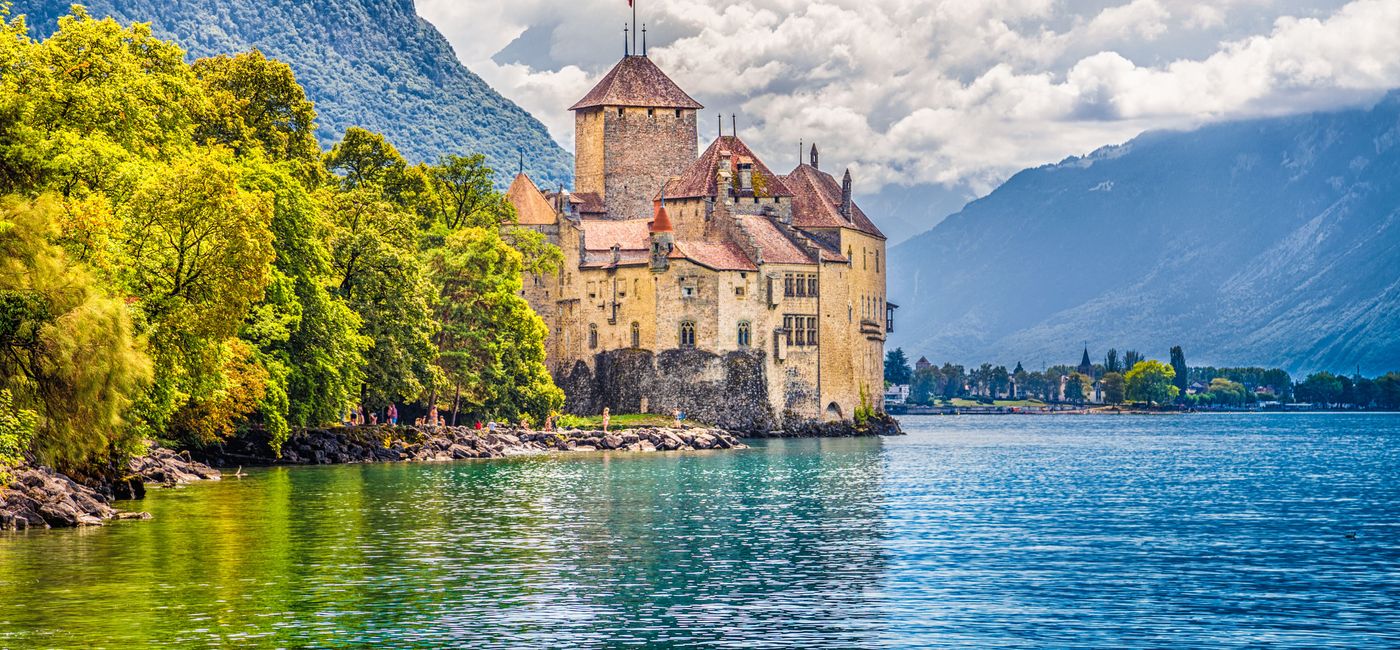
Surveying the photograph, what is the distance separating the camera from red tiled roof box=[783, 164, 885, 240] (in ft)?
408

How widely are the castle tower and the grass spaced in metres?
18.5

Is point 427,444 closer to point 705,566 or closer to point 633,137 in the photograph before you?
point 705,566

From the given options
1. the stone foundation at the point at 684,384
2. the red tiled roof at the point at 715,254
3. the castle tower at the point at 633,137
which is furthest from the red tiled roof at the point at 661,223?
the castle tower at the point at 633,137

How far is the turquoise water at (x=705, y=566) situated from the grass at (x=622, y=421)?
3751cm

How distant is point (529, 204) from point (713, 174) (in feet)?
37.9

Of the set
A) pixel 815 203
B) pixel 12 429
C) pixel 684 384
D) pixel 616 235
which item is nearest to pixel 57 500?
pixel 12 429

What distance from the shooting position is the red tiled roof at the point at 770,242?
116 m

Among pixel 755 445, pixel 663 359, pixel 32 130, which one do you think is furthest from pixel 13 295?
pixel 663 359

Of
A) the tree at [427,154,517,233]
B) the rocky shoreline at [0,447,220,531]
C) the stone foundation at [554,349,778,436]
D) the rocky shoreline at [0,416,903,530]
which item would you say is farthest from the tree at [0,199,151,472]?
the stone foundation at [554,349,778,436]

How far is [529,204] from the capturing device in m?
119

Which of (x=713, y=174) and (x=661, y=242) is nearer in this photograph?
(x=661, y=242)

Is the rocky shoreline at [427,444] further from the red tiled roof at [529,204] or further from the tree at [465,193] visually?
the red tiled roof at [529,204]

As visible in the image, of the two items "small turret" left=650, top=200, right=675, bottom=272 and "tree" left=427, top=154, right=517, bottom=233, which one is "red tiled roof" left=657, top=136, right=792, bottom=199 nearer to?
"small turret" left=650, top=200, right=675, bottom=272

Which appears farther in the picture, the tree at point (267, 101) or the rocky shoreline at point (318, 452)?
the tree at point (267, 101)
